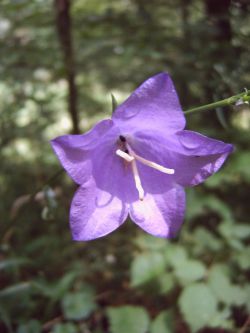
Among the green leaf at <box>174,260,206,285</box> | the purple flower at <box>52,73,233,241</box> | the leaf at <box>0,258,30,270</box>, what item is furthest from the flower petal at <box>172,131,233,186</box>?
the leaf at <box>0,258,30,270</box>

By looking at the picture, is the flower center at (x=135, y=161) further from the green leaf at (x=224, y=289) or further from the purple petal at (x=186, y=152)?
the green leaf at (x=224, y=289)

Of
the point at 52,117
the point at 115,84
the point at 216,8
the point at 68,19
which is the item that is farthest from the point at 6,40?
the point at 216,8

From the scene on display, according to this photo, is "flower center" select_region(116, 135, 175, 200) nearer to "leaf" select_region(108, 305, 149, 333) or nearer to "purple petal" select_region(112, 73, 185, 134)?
"purple petal" select_region(112, 73, 185, 134)

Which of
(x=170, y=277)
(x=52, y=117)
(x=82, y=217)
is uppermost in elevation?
(x=82, y=217)

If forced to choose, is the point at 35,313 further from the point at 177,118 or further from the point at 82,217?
the point at 177,118

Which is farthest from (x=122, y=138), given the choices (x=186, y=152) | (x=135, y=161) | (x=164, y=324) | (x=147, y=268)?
(x=164, y=324)

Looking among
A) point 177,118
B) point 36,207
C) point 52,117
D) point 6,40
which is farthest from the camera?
point 52,117

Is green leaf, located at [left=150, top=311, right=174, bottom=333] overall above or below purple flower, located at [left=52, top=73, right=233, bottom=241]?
below
